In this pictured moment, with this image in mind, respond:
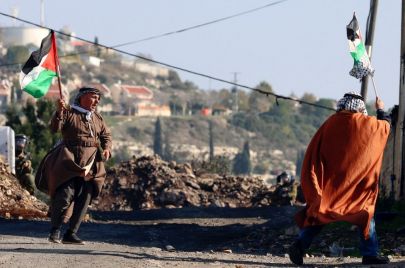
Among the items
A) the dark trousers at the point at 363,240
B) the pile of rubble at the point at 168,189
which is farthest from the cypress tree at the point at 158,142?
the dark trousers at the point at 363,240

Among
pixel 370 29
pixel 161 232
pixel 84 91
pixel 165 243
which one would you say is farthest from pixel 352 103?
pixel 370 29

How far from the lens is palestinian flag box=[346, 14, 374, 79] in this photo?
1759cm

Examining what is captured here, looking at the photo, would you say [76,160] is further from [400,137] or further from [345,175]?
[400,137]

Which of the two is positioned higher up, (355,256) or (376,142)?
(376,142)

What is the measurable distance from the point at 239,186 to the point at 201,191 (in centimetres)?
184

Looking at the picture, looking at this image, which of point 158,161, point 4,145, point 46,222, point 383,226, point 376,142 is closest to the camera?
point 376,142

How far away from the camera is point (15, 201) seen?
73.7 feet

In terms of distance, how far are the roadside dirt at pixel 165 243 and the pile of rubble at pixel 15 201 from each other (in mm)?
1580

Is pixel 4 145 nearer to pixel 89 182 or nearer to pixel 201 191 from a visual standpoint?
pixel 201 191

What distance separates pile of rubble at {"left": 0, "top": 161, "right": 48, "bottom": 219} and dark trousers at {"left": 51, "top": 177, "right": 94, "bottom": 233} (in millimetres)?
6220

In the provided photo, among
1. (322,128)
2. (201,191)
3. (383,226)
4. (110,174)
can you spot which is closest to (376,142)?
(322,128)

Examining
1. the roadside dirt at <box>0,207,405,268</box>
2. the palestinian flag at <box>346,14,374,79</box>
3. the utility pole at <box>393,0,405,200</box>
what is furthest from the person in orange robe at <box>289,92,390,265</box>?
the utility pole at <box>393,0,405,200</box>

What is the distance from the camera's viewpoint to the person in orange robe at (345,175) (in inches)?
512

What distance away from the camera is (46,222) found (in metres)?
19.4
